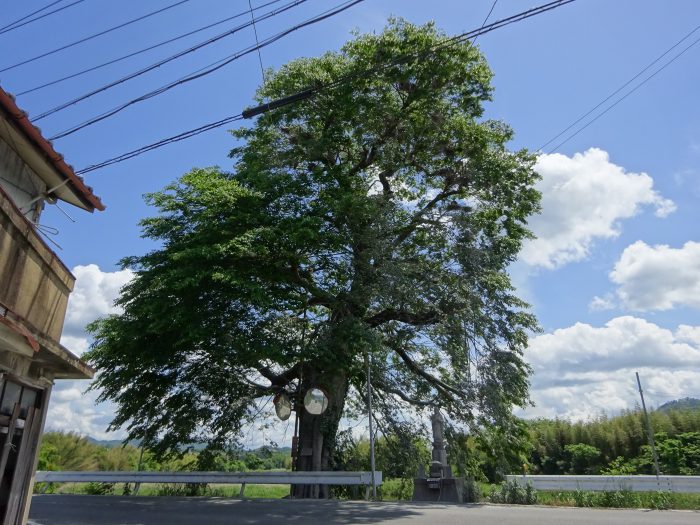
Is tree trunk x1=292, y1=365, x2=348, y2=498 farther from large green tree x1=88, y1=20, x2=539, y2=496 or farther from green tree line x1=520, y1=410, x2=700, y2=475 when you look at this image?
green tree line x1=520, y1=410, x2=700, y2=475

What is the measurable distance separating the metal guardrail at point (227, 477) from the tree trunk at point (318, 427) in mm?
2617

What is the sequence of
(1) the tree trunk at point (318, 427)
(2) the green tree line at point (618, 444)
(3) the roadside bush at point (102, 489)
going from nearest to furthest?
1. (1) the tree trunk at point (318, 427)
2. (3) the roadside bush at point (102, 489)
3. (2) the green tree line at point (618, 444)

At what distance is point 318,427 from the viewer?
1838 cm

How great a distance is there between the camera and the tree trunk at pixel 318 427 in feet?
59.3

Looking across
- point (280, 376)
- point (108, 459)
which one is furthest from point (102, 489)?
point (108, 459)

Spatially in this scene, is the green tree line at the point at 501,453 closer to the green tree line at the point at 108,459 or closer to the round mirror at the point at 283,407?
the green tree line at the point at 108,459

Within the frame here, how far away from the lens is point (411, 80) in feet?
63.3

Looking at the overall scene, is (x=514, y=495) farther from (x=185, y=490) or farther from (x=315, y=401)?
(x=185, y=490)

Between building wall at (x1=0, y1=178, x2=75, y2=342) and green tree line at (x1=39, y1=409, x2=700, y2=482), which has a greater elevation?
building wall at (x1=0, y1=178, x2=75, y2=342)

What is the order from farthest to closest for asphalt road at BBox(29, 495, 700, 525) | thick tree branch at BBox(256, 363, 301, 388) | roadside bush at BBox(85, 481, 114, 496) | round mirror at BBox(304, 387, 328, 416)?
roadside bush at BBox(85, 481, 114, 496)
thick tree branch at BBox(256, 363, 301, 388)
round mirror at BBox(304, 387, 328, 416)
asphalt road at BBox(29, 495, 700, 525)

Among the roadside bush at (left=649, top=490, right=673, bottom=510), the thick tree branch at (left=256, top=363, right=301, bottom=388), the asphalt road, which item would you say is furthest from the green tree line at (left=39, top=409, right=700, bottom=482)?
the asphalt road

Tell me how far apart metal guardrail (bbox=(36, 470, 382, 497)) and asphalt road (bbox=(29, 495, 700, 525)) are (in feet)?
3.65

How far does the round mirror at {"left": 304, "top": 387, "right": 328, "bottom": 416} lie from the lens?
16.8 meters

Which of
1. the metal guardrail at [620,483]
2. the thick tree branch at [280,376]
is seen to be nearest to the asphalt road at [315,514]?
the metal guardrail at [620,483]
